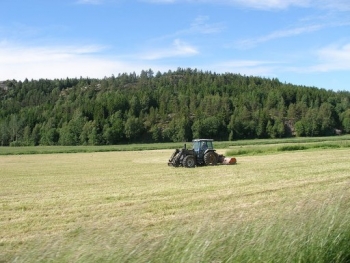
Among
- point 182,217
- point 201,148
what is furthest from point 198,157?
point 182,217

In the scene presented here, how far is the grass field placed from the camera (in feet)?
11.4

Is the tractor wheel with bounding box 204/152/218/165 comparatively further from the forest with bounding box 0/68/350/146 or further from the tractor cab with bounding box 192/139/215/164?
the forest with bounding box 0/68/350/146

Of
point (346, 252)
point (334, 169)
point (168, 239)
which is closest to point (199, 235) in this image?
point (168, 239)

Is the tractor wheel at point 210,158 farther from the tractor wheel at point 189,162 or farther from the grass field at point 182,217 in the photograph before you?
the grass field at point 182,217

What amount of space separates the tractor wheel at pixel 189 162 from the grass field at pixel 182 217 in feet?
8.99

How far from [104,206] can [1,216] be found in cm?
290

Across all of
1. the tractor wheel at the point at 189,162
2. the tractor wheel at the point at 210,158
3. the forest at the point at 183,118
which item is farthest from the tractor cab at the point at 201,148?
the forest at the point at 183,118

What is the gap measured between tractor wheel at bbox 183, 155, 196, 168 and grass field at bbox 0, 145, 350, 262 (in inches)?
108

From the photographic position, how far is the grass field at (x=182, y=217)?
3.47m

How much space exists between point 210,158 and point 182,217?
16336mm

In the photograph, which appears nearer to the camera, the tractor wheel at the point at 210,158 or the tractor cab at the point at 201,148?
the tractor wheel at the point at 210,158

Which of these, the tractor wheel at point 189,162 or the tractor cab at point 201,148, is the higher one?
the tractor cab at point 201,148

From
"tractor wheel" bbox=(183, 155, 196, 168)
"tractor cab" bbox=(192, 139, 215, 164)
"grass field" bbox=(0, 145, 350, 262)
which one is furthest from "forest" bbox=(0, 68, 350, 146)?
"grass field" bbox=(0, 145, 350, 262)

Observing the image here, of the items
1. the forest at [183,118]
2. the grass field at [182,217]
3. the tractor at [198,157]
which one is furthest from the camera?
the forest at [183,118]
